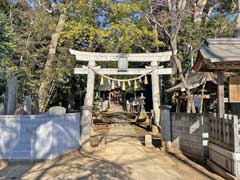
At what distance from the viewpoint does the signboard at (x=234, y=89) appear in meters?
7.58

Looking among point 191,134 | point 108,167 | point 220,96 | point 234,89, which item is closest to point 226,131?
point 220,96

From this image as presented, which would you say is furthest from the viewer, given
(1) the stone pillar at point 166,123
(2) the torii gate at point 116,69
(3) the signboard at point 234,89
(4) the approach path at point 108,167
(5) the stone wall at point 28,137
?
(2) the torii gate at point 116,69

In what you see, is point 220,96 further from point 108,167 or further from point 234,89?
point 108,167

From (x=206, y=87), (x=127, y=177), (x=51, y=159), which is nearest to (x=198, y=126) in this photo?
(x=127, y=177)

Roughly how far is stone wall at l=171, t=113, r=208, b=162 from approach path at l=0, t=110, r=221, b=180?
68 cm

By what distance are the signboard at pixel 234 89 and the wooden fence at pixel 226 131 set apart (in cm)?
65

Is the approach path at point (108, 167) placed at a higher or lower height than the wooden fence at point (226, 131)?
lower

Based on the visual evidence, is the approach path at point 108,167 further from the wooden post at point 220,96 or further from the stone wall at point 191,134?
the wooden post at point 220,96

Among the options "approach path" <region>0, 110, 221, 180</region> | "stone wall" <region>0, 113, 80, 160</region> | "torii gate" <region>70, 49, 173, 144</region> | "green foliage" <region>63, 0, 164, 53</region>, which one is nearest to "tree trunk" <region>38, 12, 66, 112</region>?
"green foliage" <region>63, 0, 164, 53</region>

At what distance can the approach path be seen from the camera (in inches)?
264

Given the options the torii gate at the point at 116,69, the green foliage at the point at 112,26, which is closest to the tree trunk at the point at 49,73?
the green foliage at the point at 112,26

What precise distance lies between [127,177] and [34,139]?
3.08 meters

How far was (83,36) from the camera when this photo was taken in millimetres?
18625

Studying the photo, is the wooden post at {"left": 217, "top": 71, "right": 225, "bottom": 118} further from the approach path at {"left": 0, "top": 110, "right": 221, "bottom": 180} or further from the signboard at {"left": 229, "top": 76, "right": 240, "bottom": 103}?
the approach path at {"left": 0, "top": 110, "right": 221, "bottom": 180}
